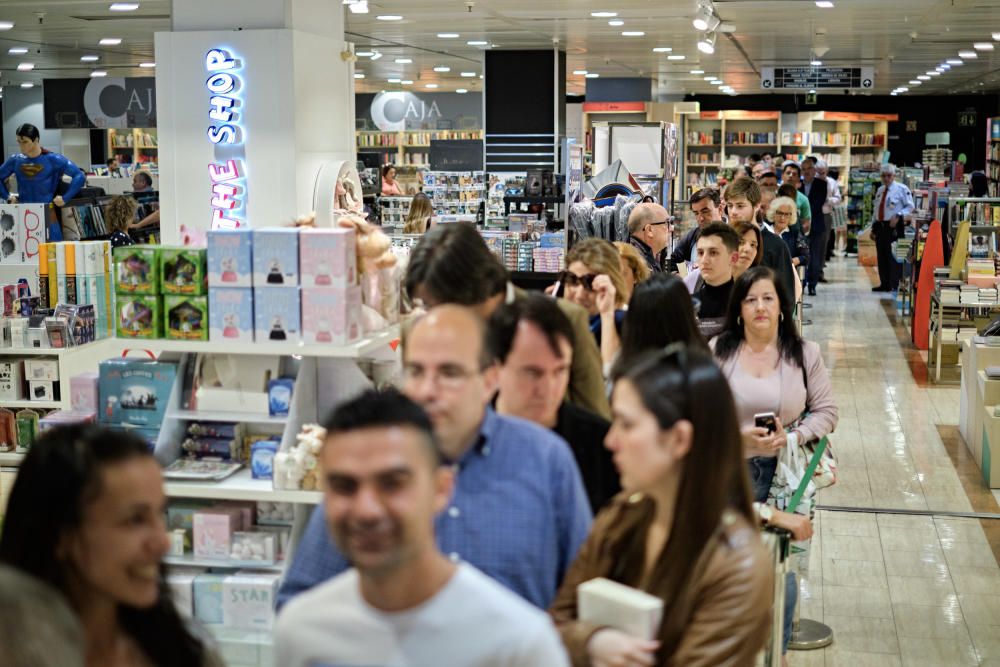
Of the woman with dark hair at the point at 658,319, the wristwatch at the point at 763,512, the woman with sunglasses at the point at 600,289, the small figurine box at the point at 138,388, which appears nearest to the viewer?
the woman with dark hair at the point at 658,319

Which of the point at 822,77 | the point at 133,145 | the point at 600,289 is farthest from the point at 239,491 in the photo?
the point at 133,145

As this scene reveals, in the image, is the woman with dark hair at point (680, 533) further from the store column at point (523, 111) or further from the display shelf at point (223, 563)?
the store column at point (523, 111)

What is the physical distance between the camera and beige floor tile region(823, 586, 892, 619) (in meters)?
5.48

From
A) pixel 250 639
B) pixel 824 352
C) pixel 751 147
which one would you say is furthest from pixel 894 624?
pixel 751 147

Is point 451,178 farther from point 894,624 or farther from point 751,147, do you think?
point 751,147

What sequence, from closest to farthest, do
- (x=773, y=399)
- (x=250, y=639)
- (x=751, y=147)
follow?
(x=250, y=639), (x=773, y=399), (x=751, y=147)

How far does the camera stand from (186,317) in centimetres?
404

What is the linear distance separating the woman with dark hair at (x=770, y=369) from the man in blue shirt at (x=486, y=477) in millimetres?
2207

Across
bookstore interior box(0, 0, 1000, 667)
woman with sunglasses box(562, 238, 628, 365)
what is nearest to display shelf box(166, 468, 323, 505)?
bookstore interior box(0, 0, 1000, 667)

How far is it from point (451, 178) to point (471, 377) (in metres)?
13.2

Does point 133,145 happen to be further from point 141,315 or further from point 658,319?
point 658,319

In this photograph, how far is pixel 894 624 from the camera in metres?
5.35

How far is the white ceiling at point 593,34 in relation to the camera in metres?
10.6

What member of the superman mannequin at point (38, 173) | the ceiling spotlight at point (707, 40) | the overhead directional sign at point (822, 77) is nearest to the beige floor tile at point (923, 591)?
the ceiling spotlight at point (707, 40)
